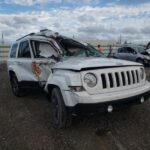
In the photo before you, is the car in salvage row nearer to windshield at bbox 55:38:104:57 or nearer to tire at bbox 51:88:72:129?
windshield at bbox 55:38:104:57

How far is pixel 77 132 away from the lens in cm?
523

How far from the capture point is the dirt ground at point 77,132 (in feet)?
15.2

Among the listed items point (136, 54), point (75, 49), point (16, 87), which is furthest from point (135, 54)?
point (75, 49)

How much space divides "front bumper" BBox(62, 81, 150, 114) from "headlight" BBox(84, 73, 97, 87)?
191 mm

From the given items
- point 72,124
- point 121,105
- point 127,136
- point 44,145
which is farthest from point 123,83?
point 44,145

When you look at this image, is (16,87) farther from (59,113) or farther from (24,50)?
(59,113)

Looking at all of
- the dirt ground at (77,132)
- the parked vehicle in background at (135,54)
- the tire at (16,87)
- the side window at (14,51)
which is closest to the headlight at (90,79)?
the dirt ground at (77,132)

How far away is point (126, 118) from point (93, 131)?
38.9 inches

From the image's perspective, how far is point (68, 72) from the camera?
5027 millimetres

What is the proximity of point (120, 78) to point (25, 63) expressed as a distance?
3148mm

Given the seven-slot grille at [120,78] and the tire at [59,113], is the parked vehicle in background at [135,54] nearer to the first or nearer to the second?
the seven-slot grille at [120,78]

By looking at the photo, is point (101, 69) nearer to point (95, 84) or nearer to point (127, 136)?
point (95, 84)

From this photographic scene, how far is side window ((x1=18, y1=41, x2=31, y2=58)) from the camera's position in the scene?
287 inches

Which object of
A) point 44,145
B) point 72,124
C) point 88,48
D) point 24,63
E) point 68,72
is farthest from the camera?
point 24,63
